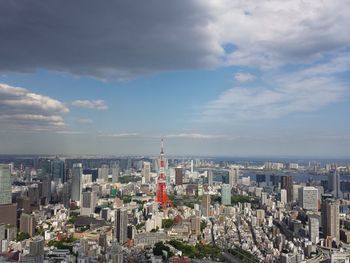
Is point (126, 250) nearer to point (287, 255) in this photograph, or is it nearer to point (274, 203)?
point (287, 255)

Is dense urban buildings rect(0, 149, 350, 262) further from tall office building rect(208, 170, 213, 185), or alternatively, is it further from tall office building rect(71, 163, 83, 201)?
tall office building rect(208, 170, 213, 185)

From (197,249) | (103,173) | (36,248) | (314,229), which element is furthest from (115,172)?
(36,248)

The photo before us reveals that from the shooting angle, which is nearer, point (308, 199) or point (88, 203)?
point (88, 203)

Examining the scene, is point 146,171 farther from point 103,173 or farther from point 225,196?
point 225,196

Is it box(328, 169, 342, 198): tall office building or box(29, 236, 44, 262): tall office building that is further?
box(328, 169, 342, 198): tall office building

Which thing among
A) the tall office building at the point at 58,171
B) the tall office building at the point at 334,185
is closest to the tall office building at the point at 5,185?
the tall office building at the point at 58,171

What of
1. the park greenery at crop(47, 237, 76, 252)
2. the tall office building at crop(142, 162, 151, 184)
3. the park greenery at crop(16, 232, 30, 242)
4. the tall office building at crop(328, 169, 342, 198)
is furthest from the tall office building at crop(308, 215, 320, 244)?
the tall office building at crop(142, 162, 151, 184)
